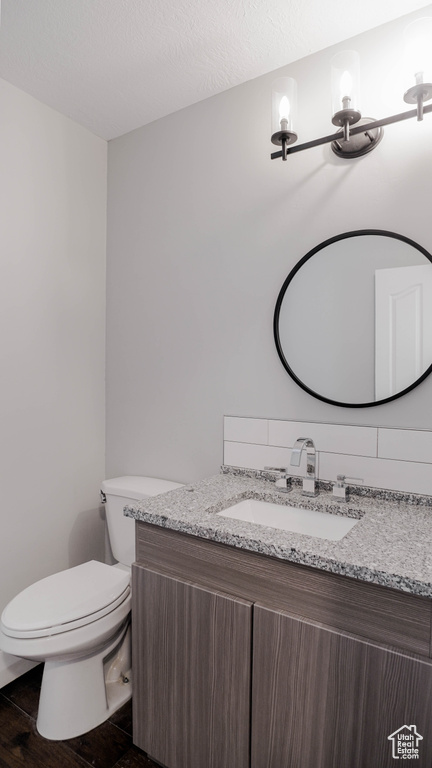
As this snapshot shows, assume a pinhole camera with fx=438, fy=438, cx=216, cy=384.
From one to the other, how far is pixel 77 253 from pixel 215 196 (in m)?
0.72

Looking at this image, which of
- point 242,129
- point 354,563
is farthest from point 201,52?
point 354,563

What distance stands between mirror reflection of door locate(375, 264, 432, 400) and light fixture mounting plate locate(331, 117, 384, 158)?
1.35 ft

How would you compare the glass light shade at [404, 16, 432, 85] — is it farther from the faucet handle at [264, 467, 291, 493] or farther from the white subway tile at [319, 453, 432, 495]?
the faucet handle at [264, 467, 291, 493]

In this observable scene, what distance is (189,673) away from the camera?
1224 millimetres

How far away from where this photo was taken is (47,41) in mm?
1554

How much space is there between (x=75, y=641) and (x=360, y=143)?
189cm

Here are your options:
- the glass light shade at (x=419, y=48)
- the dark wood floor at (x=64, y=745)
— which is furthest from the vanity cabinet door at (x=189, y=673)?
the glass light shade at (x=419, y=48)

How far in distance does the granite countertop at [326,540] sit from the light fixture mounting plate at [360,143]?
1152mm

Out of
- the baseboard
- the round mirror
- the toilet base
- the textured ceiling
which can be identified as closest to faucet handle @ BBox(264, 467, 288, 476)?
the round mirror

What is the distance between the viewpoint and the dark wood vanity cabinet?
0.93 m

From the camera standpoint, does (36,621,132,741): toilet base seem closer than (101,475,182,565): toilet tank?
Yes

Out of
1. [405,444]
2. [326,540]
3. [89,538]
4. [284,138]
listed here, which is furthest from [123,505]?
[284,138]

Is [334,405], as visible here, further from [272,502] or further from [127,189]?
[127,189]

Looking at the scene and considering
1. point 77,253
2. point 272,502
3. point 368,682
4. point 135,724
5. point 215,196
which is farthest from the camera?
point 77,253
